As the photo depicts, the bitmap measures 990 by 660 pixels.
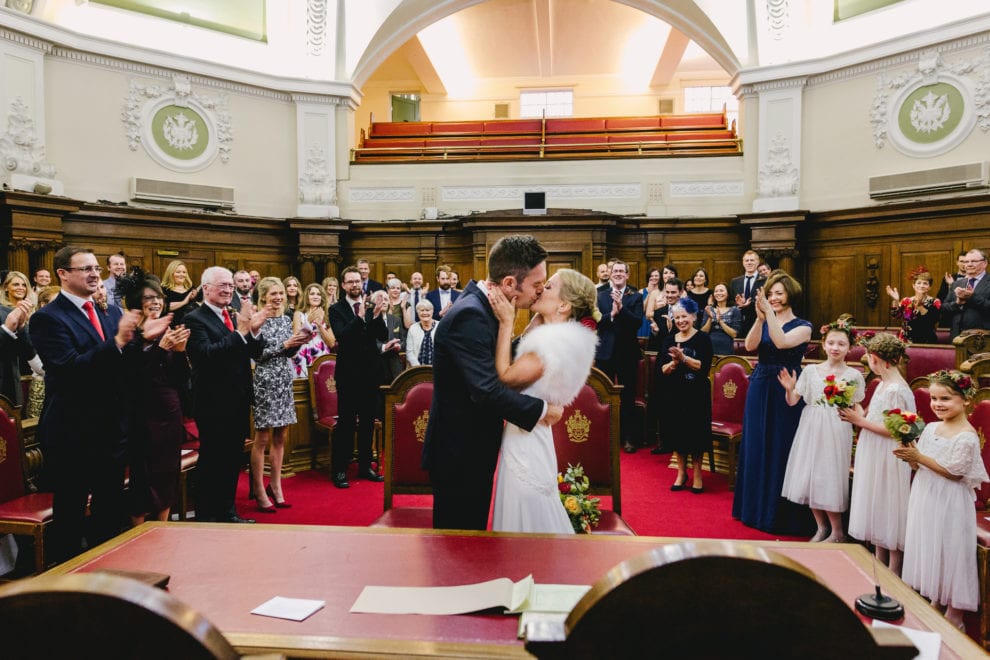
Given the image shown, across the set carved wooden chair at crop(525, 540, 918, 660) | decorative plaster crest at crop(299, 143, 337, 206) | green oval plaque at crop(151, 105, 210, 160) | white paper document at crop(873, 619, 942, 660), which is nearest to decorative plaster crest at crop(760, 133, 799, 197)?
decorative plaster crest at crop(299, 143, 337, 206)

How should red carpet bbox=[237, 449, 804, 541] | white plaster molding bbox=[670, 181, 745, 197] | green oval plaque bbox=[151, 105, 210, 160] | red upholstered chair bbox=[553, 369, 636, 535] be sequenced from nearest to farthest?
red upholstered chair bbox=[553, 369, 636, 535], red carpet bbox=[237, 449, 804, 541], green oval plaque bbox=[151, 105, 210, 160], white plaster molding bbox=[670, 181, 745, 197]

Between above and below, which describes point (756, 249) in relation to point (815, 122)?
below

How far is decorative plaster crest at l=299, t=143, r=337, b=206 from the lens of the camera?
986cm

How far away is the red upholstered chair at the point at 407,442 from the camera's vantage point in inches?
107

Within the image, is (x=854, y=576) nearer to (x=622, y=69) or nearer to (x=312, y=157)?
(x=312, y=157)

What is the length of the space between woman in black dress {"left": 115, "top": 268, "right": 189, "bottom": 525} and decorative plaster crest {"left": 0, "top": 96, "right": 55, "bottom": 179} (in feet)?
19.5

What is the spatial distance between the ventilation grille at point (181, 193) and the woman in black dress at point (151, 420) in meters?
6.35

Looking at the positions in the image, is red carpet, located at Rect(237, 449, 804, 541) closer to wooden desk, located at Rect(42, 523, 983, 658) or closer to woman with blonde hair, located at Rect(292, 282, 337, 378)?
woman with blonde hair, located at Rect(292, 282, 337, 378)

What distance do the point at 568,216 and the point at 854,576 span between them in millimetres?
7984

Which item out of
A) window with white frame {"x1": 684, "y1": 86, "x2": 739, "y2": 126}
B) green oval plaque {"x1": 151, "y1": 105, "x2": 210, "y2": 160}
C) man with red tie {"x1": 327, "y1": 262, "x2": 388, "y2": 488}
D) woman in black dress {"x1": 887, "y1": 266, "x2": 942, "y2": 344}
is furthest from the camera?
window with white frame {"x1": 684, "y1": 86, "x2": 739, "y2": 126}

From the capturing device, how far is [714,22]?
9.64 metres

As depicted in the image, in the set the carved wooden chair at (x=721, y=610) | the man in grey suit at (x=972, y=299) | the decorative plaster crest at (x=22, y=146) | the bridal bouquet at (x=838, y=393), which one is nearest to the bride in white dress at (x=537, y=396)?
the carved wooden chair at (x=721, y=610)

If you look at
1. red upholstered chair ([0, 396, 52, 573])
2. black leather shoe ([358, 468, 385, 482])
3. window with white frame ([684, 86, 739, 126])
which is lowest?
black leather shoe ([358, 468, 385, 482])

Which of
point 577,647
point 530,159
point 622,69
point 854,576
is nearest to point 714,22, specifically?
point 530,159
